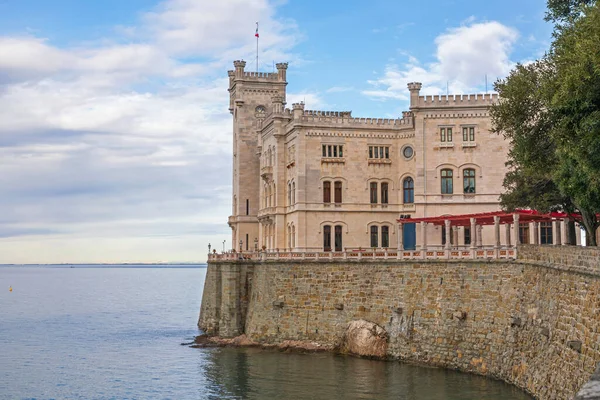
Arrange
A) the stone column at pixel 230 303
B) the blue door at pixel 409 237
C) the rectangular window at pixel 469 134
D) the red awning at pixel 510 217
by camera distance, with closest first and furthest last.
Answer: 1. the red awning at pixel 510 217
2. the stone column at pixel 230 303
3. the rectangular window at pixel 469 134
4. the blue door at pixel 409 237

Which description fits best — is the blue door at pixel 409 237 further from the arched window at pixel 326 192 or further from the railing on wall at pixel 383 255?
the railing on wall at pixel 383 255

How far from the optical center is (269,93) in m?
76.0

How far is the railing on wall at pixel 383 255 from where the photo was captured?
45312mm

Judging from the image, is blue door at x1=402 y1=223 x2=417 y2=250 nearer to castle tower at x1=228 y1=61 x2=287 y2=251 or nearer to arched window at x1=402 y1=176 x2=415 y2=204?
arched window at x1=402 y1=176 x2=415 y2=204

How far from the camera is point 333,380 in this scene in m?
44.2

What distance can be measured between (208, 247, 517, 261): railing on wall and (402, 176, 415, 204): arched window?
903cm

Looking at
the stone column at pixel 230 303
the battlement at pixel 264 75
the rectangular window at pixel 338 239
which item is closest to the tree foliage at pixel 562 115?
the rectangular window at pixel 338 239

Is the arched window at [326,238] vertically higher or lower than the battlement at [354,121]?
lower

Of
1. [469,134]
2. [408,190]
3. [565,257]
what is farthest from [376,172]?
[565,257]

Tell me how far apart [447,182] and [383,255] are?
442 inches

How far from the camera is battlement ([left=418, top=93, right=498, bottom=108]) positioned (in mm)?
59469

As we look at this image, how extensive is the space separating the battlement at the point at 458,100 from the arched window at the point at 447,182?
17.6 ft

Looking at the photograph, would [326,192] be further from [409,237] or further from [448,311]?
[448,311]

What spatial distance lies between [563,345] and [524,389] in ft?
15.7
